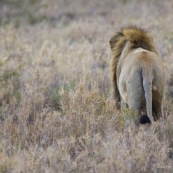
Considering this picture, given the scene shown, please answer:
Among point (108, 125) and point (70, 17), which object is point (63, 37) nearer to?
point (70, 17)

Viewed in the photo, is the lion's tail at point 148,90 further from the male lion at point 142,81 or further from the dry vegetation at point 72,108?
the dry vegetation at point 72,108

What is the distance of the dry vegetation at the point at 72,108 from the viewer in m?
5.38

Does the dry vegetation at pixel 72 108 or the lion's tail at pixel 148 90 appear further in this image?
the lion's tail at pixel 148 90

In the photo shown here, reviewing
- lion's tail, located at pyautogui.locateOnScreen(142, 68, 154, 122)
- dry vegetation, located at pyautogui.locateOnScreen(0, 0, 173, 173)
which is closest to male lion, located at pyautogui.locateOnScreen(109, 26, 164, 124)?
lion's tail, located at pyautogui.locateOnScreen(142, 68, 154, 122)

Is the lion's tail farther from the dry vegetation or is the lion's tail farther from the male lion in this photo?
the dry vegetation

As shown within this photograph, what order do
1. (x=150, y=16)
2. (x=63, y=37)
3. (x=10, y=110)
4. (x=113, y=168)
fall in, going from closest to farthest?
1. (x=113, y=168)
2. (x=10, y=110)
3. (x=63, y=37)
4. (x=150, y=16)

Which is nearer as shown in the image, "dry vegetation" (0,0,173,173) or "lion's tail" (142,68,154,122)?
"dry vegetation" (0,0,173,173)

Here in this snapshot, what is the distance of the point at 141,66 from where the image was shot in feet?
20.5

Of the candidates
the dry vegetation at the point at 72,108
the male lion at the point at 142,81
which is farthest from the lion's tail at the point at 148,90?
the dry vegetation at the point at 72,108

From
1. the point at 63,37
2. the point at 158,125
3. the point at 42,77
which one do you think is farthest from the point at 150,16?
the point at 158,125

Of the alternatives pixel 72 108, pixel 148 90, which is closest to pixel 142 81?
pixel 148 90

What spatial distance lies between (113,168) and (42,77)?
171 inches

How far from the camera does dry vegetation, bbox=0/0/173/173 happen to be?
5.38 meters

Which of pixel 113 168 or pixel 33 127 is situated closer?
pixel 113 168
